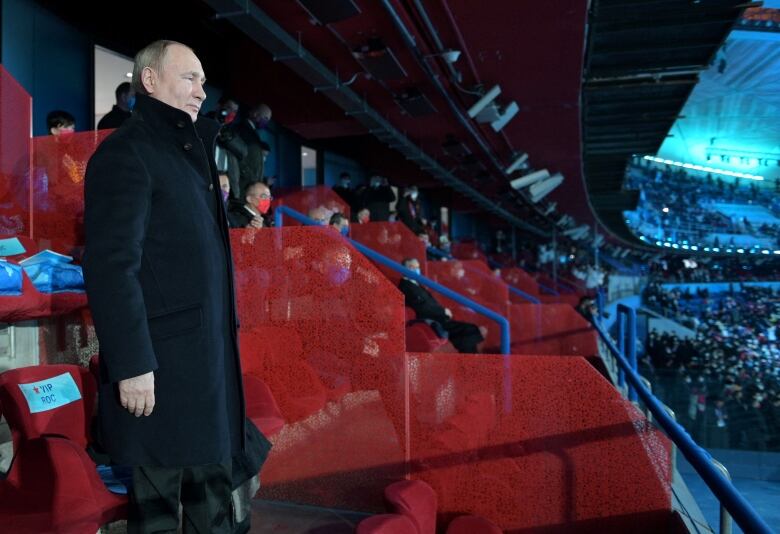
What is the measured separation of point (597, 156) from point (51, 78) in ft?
34.4

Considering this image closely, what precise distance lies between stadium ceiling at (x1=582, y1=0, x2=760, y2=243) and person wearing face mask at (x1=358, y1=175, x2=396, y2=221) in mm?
2986

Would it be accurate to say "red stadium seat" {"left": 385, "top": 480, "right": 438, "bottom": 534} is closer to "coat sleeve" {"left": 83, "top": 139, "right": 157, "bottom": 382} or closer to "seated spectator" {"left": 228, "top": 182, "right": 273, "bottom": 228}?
"coat sleeve" {"left": 83, "top": 139, "right": 157, "bottom": 382}

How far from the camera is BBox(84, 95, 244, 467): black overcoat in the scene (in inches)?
48.6

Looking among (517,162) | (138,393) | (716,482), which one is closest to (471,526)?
(716,482)

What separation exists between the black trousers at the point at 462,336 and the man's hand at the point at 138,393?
17.0 feet

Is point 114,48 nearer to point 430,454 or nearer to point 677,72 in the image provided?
point 430,454

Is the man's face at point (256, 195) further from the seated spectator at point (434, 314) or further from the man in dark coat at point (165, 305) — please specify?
the man in dark coat at point (165, 305)

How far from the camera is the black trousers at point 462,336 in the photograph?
20.9ft

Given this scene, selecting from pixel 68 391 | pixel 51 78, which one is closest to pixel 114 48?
pixel 51 78

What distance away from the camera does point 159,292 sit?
134cm

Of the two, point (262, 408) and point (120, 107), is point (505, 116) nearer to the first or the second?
point (120, 107)

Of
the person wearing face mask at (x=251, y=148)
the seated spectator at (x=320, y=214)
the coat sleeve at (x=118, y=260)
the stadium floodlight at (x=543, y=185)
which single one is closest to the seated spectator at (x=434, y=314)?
the seated spectator at (x=320, y=214)

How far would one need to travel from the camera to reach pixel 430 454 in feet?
9.44

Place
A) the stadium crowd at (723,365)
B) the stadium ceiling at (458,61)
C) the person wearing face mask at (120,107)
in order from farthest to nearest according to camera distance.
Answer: the stadium crowd at (723,365) < the stadium ceiling at (458,61) < the person wearing face mask at (120,107)
